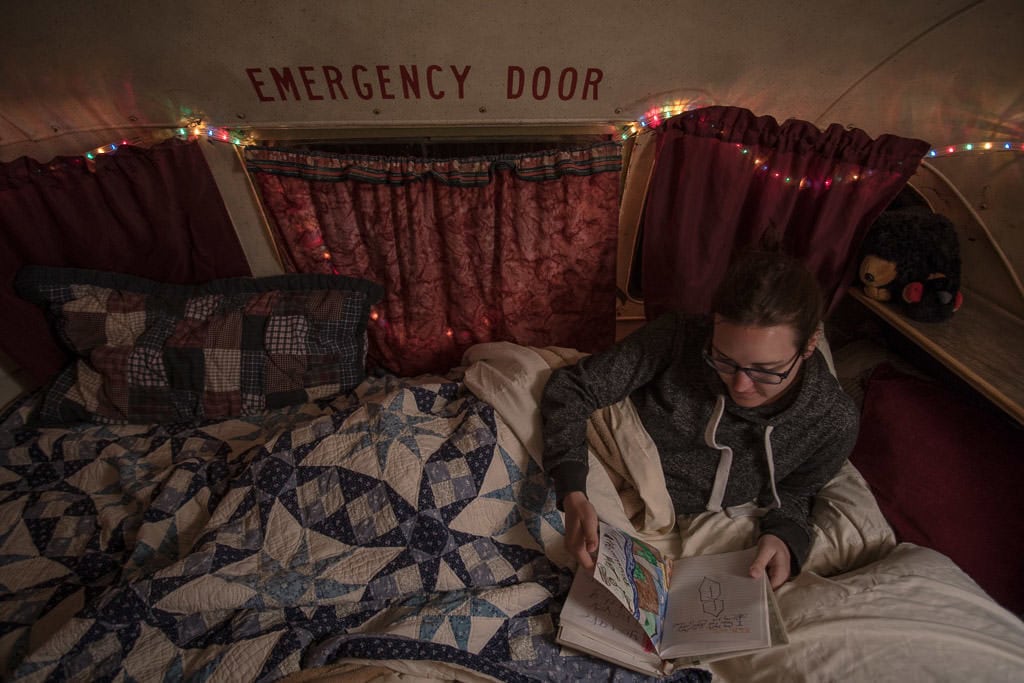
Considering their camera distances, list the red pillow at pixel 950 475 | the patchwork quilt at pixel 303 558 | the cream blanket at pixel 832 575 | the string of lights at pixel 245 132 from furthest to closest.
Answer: the string of lights at pixel 245 132 < the red pillow at pixel 950 475 < the patchwork quilt at pixel 303 558 < the cream blanket at pixel 832 575

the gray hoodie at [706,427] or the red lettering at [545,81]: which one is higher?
the red lettering at [545,81]

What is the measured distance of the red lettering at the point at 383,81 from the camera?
1400 millimetres

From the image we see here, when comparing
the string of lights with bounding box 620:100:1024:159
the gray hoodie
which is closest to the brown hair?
the gray hoodie

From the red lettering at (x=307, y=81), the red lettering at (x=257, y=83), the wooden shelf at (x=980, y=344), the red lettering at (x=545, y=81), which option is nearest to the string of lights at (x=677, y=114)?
the red lettering at (x=545, y=81)

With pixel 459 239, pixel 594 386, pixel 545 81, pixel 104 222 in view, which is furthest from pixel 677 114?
pixel 104 222

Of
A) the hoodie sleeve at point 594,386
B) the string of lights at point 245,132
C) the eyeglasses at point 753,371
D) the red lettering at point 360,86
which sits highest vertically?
the red lettering at point 360,86

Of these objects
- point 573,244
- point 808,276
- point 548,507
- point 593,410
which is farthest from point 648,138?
point 548,507

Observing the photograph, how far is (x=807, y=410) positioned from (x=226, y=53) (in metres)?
1.69

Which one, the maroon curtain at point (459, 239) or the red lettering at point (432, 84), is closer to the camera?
the red lettering at point (432, 84)

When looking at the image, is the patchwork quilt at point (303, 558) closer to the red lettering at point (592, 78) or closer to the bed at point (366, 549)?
the bed at point (366, 549)

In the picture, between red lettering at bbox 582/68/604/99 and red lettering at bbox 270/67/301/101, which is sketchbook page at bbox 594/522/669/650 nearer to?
red lettering at bbox 582/68/604/99

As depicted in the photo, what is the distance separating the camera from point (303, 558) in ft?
3.75

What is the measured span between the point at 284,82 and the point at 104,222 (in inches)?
27.9

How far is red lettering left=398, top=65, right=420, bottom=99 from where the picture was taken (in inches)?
55.3
